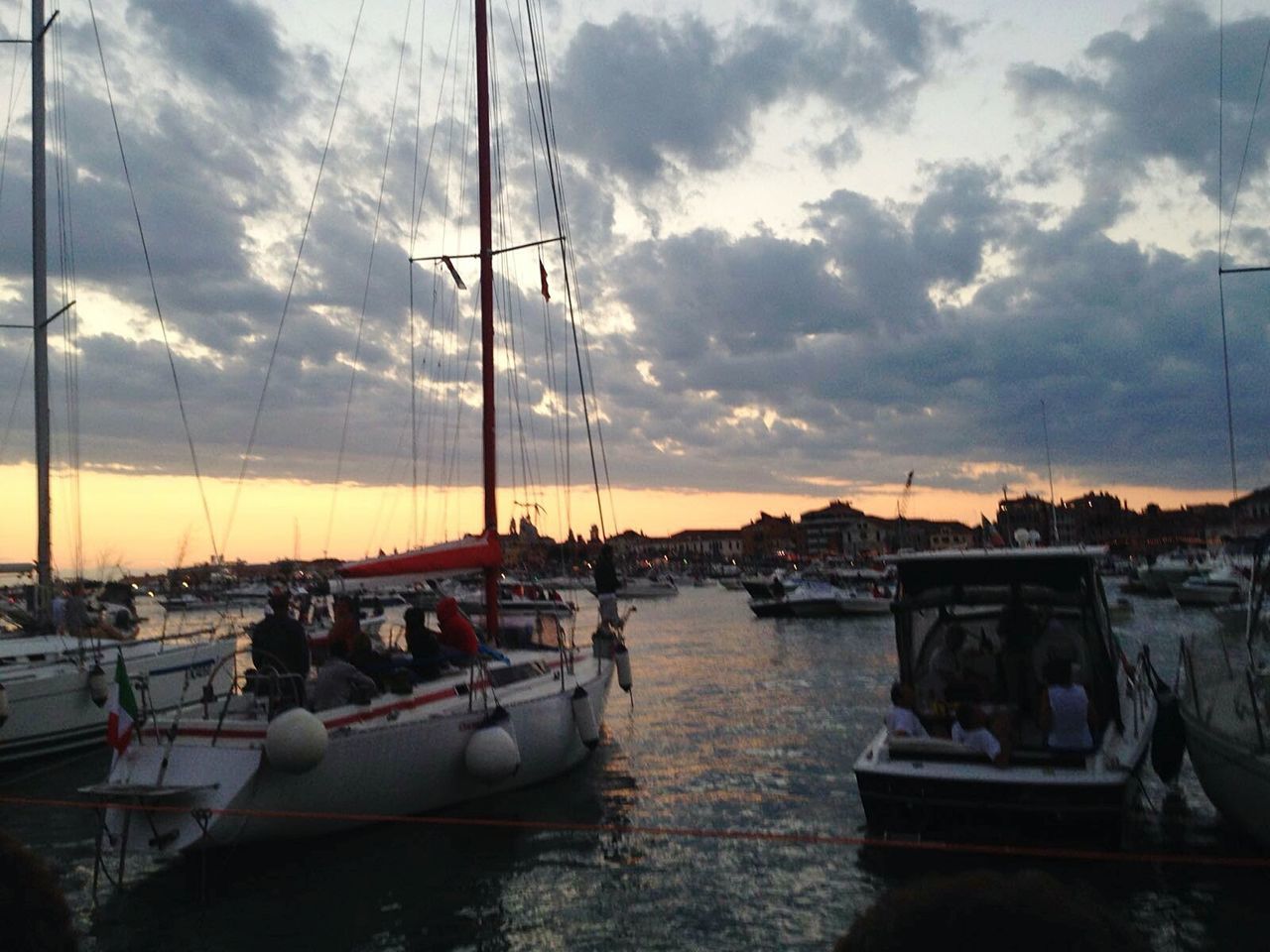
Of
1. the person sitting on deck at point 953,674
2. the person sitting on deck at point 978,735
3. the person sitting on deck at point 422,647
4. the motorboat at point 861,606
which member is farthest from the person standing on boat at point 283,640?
the motorboat at point 861,606

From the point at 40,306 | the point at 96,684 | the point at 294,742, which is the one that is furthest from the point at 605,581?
the point at 40,306

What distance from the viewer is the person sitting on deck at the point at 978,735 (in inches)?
396

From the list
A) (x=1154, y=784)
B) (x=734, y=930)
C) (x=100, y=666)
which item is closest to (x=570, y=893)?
(x=734, y=930)

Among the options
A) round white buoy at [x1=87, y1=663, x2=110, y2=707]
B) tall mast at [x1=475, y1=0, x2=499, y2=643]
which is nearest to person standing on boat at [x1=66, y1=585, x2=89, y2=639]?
round white buoy at [x1=87, y1=663, x2=110, y2=707]

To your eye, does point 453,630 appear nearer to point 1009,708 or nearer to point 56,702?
point 1009,708

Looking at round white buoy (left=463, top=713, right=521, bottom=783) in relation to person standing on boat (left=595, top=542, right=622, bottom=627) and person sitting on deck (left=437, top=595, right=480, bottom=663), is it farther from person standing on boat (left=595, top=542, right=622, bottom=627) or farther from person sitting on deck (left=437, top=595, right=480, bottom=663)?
person standing on boat (left=595, top=542, right=622, bottom=627)

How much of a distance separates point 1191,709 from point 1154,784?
2.69m

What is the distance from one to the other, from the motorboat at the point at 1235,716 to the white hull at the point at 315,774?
298 inches

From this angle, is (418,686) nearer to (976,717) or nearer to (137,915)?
(137,915)

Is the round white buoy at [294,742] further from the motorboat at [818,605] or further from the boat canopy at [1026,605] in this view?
the motorboat at [818,605]

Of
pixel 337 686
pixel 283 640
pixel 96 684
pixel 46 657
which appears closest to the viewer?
pixel 337 686

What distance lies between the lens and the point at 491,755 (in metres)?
11.6

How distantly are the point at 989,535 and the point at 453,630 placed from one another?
704 centimetres

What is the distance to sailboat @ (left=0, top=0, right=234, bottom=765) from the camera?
51.3 ft
